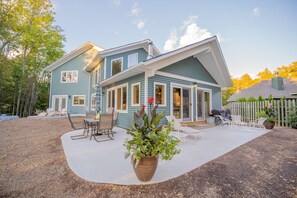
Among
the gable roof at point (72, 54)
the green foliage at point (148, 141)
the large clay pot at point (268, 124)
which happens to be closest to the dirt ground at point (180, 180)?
the green foliage at point (148, 141)

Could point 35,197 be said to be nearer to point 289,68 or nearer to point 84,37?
point 84,37

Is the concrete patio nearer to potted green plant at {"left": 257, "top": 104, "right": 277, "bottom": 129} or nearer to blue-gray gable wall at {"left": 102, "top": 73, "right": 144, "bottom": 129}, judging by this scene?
blue-gray gable wall at {"left": 102, "top": 73, "right": 144, "bottom": 129}

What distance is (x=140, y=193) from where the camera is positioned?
6.66 ft

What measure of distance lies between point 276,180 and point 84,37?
20.3 meters

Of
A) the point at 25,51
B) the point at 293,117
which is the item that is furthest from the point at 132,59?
the point at 25,51

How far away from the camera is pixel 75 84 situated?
15203 mm

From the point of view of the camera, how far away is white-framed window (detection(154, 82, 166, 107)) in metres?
6.46

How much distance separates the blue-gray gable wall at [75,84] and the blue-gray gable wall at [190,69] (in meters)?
11.3

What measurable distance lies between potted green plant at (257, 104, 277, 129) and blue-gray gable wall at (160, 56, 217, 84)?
375 centimetres

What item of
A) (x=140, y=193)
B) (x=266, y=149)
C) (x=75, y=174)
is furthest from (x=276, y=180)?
(x=75, y=174)

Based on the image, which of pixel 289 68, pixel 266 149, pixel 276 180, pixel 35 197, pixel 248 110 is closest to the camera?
pixel 35 197

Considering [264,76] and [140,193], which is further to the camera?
[264,76]

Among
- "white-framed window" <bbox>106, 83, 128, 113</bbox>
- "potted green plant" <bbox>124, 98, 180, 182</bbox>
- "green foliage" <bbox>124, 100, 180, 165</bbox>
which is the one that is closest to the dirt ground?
"potted green plant" <bbox>124, 98, 180, 182</bbox>

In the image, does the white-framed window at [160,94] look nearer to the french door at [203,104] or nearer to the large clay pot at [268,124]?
the french door at [203,104]
